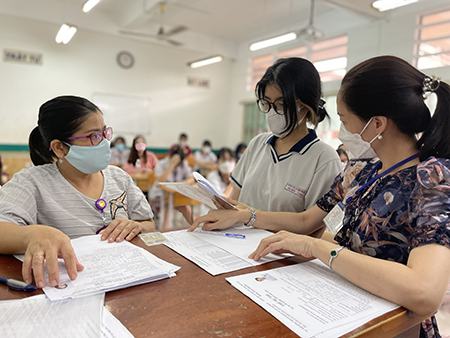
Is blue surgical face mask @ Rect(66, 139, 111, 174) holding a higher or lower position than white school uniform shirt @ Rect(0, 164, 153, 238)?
higher

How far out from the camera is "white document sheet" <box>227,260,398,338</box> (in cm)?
59

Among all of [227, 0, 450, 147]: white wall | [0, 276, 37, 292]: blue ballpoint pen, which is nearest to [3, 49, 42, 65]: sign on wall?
[227, 0, 450, 147]: white wall

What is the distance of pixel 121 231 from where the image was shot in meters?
1.00

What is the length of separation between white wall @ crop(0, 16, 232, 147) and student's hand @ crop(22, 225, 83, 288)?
14.9 ft

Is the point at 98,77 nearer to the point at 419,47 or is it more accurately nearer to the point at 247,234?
the point at 419,47

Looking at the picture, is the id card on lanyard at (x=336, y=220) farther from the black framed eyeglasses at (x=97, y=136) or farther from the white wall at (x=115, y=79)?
the white wall at (x=115, y=79)

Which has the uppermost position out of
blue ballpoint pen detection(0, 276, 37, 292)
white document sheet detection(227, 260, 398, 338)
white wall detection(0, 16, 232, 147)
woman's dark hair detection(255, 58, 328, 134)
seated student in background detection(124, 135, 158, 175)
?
white wall detection(0, 16, 232, 147)

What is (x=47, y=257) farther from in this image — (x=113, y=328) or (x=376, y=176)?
(x=376, y=176)

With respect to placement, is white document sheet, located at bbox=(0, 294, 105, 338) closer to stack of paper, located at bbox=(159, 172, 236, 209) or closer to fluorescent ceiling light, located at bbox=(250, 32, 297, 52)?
stack of paper, located at bbox=(159, 172, 236, 209)

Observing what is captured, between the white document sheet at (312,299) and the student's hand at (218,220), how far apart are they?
1.14 feet

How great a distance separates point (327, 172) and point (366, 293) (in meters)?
0.64

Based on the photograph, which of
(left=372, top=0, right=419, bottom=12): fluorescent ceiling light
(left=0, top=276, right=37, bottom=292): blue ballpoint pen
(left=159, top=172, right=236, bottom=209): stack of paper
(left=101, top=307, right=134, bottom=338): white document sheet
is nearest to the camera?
(left=101, top=307, right=134, bottom=338): white document sheet

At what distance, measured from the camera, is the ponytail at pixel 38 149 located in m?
1.21

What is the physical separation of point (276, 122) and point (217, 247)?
64 cm
